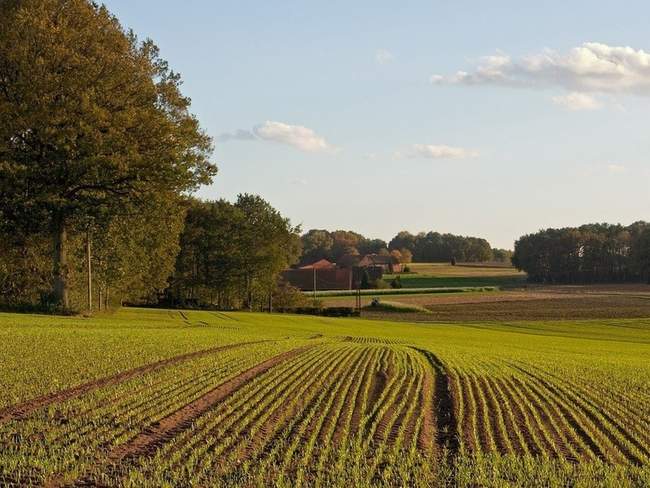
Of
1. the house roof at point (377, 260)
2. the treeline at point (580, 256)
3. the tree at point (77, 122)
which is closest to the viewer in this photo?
the tree at point (77, 122)

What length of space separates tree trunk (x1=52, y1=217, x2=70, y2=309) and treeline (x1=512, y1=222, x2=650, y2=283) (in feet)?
498

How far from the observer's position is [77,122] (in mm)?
34812

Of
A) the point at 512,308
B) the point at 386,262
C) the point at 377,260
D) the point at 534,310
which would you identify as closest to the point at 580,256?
the point at 386,262

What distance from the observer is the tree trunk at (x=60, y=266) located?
38.8 metres

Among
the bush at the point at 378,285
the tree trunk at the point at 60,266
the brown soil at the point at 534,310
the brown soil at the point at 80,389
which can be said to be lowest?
the brown soil at the point at 534,310

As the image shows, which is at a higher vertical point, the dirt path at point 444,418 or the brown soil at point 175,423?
the brown soil at point 175,423

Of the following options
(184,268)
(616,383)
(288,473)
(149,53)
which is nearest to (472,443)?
(288,473)

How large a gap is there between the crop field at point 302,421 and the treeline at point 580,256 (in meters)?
159

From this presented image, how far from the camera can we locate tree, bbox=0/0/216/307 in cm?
3412

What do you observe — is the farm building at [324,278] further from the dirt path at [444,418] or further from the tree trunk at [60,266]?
the dirt path at [444,418]

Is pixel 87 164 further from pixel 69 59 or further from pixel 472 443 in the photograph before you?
pixel 472 443

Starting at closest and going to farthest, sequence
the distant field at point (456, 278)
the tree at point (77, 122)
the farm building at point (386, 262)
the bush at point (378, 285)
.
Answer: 1. the tree at point (77, 122)
2. the bush at point (378, 285)
3. the distant field at point (456, 278)
4. the farm building at point (386, 262)

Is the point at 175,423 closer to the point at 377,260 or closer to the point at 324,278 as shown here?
the point at 324,278

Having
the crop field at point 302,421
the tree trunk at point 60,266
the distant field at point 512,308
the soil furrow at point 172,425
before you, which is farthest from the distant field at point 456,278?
the soil furrow at point 172,425
